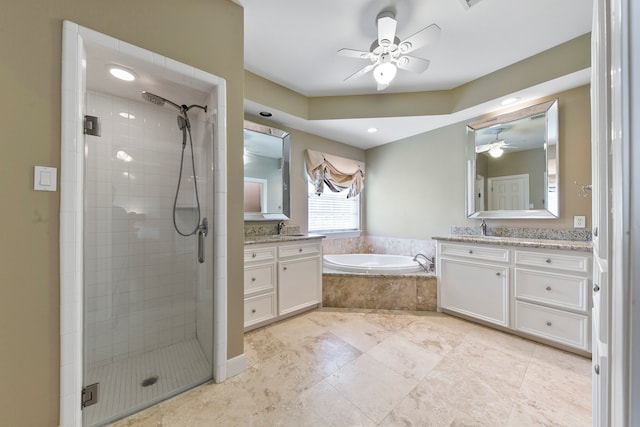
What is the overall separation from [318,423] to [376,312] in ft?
5.07

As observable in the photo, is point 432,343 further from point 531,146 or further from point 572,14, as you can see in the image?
point 572,14

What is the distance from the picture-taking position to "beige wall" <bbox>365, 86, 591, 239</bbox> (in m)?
2.31

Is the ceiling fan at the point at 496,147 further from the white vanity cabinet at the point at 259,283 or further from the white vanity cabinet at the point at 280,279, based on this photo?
the white vanity cabinet at the point at 259,283

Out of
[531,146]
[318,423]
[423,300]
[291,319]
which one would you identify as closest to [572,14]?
[531,146]

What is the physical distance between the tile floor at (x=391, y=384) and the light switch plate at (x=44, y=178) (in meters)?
1.30

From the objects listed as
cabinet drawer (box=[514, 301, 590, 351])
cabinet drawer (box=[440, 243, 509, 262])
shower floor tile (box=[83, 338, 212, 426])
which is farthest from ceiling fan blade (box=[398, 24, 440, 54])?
shower floor tile (box=[83, 338, 212, 426])

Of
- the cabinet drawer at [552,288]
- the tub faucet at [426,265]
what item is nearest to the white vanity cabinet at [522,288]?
the cabinet drawer at [552,288]

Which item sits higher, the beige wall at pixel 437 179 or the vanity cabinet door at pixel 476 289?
the beige wall at pixel 437 179

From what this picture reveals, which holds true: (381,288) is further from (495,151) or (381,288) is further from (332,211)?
(495,151)

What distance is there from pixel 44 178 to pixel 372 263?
3.52 metres

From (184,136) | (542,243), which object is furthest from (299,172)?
(542,243)

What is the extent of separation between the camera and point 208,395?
5.03 ft

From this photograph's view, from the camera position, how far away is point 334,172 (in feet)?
12.3

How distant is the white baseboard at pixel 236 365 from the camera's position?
1697mm
